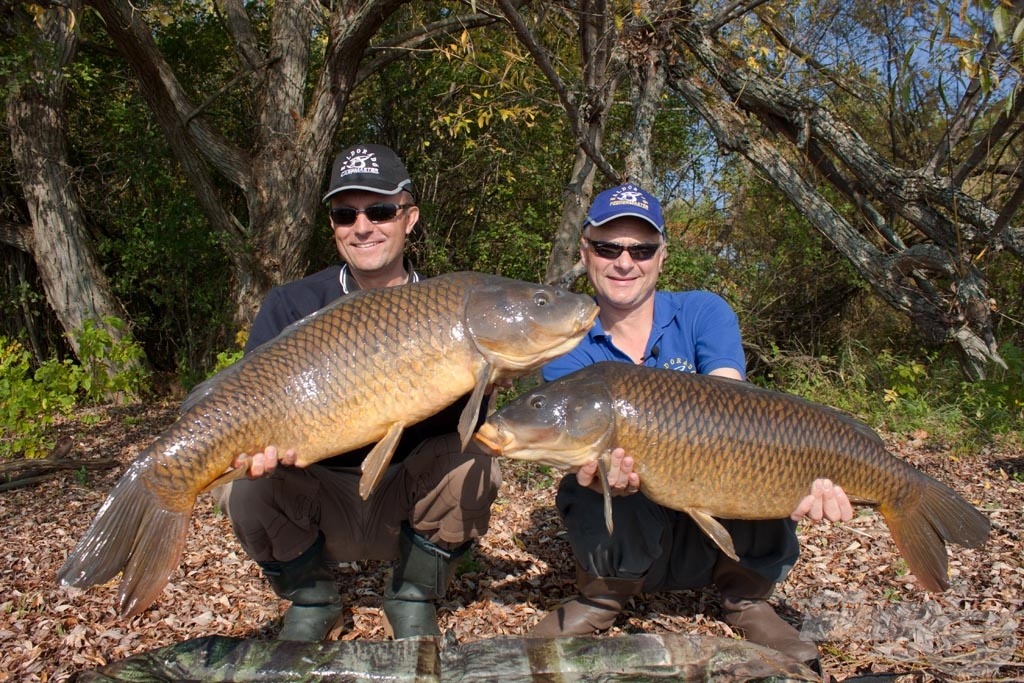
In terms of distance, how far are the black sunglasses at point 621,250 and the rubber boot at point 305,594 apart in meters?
1.38

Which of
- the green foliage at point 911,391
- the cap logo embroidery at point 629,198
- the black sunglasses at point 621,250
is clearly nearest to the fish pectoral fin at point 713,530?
the black sunglasses at point 621,250

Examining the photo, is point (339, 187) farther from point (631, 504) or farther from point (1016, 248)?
point (1016, 248)

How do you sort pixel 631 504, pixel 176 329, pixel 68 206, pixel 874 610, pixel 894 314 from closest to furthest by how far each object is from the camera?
pixel 631 504 → pixel 874 610 → pixel 68 206 → pixel 894 314 → pixel 176 329

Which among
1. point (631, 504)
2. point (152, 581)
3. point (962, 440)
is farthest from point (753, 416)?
point (962, 440)

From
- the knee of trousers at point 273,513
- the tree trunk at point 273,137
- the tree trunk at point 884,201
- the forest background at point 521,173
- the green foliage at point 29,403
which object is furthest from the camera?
the tree trunk at point 273,137

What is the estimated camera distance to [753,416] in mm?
2240

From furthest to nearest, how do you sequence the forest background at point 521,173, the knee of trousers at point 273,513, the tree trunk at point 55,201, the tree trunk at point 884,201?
the tree trunk at point 55,201
the forest background at point 521,173
the tree trunk at point 884,201
the knee of trousers at point 273,513

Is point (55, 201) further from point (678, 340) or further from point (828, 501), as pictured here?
point (828, 501)

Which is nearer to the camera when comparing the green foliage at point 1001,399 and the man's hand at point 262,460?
the man's hand at point 262,460

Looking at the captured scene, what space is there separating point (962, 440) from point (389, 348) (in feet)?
13.4

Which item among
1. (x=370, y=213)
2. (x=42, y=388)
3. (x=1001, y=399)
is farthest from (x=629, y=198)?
(x=42, y=388)

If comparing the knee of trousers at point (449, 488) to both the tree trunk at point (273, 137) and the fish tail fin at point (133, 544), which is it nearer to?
the fish tail fin at point (133, 544)

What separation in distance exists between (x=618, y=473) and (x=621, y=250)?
78 cm

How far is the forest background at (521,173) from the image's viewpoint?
5.15 m
